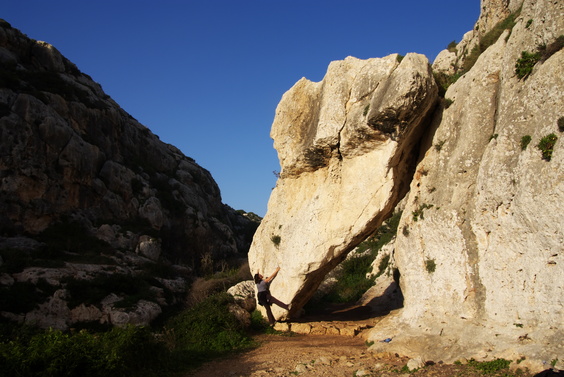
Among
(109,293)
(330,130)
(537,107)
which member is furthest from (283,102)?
(109,293)

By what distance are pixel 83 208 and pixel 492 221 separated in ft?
93.7

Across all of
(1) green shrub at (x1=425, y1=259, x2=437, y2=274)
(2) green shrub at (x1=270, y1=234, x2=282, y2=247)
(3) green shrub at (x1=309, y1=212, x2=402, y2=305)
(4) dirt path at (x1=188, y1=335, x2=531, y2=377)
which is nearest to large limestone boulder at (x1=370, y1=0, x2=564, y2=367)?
(1) green shrub at (x1=425, y1=259, x2=437, y2=274)

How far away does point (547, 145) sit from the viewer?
30.5 ft

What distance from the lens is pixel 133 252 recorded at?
96.7 feet

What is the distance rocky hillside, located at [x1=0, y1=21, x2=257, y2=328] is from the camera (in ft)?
56.2

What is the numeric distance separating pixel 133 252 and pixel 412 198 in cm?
2220

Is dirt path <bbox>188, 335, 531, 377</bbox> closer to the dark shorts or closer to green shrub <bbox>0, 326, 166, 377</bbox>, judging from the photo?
green shrub <bbox>0, 326, 166, 377</bbox>

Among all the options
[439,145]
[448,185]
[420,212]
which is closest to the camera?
[448,185]

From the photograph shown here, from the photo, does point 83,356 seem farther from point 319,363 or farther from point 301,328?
point 301,328

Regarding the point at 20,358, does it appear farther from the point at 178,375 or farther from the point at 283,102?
the point at 283,102

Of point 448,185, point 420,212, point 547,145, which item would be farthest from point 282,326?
point 547,145

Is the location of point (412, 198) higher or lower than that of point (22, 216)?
lower

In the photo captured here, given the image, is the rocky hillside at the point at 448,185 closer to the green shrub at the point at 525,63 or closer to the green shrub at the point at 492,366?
the green shrub at the point at 525,63

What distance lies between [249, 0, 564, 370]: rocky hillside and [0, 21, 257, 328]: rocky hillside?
7751 millimetres
